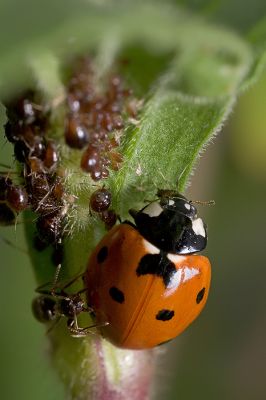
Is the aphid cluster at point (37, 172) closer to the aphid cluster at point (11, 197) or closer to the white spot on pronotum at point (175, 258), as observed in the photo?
the aphid cluster at point (11, 197)

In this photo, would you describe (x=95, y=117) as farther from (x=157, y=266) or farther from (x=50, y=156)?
(x=157, y=266)

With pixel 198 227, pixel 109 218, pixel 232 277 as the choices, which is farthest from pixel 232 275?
pixel 109 218

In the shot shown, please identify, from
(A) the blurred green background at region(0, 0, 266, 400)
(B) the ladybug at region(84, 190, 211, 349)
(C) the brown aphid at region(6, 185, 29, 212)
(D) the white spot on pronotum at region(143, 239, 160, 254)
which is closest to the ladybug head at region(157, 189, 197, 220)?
(B) the ladybug at region(84, 190, 211, 349)

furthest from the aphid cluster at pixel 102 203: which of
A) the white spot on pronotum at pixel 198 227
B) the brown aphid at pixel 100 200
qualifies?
the white spot on pronotum at pixel 198 227

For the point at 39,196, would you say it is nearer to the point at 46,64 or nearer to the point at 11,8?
the point at 46,64

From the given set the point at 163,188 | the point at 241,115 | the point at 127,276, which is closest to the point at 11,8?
the point at 163,188

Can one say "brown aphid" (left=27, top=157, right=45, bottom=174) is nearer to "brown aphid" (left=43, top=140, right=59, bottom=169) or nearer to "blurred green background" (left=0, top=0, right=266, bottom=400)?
"brown aphid" (left=43, top=140, right=59, bottom=169)
